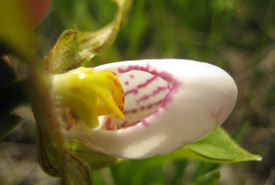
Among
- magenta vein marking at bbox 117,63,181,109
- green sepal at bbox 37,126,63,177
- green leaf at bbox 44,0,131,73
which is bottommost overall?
green sepal at bbox 37,126,63,177

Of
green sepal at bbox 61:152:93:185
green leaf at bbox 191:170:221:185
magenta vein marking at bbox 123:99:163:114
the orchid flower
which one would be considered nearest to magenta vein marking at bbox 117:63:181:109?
the orchid flower

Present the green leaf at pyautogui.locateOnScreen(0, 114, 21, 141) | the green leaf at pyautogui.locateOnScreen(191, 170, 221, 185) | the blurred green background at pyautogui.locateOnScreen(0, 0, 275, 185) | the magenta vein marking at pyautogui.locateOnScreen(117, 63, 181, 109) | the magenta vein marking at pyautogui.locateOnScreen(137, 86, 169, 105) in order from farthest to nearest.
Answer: the blurred green background at pyautogui.locateOnScreen(0, 0, 275, 185) < the green leaf at pyautogui.locateOnScreen(191, 170, 221, 185) < the magenta vein marking at pyautogui.locateOnScreen(137, 86, 169, 105) < the magenta vein marking at pyautogui.locateOnScreen(117, 63, 181, 109) < the green leaf at pyautogui.locateOnScreen(0, 114, 21, 141)

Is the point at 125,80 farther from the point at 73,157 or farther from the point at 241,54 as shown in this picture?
the point at 241,54

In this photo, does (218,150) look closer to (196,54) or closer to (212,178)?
(212,178)

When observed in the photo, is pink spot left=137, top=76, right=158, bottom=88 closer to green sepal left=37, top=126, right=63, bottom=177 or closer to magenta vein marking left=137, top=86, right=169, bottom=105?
magenta vein marking left=137, top=86, right=169, bottom=105

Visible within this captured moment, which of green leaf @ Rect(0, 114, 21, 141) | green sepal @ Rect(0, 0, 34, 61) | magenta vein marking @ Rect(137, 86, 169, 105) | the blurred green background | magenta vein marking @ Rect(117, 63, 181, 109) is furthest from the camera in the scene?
the blurred green background

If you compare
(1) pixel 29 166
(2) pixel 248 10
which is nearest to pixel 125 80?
(1) pixel 29 166

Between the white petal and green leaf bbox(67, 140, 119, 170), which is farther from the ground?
the white petal
